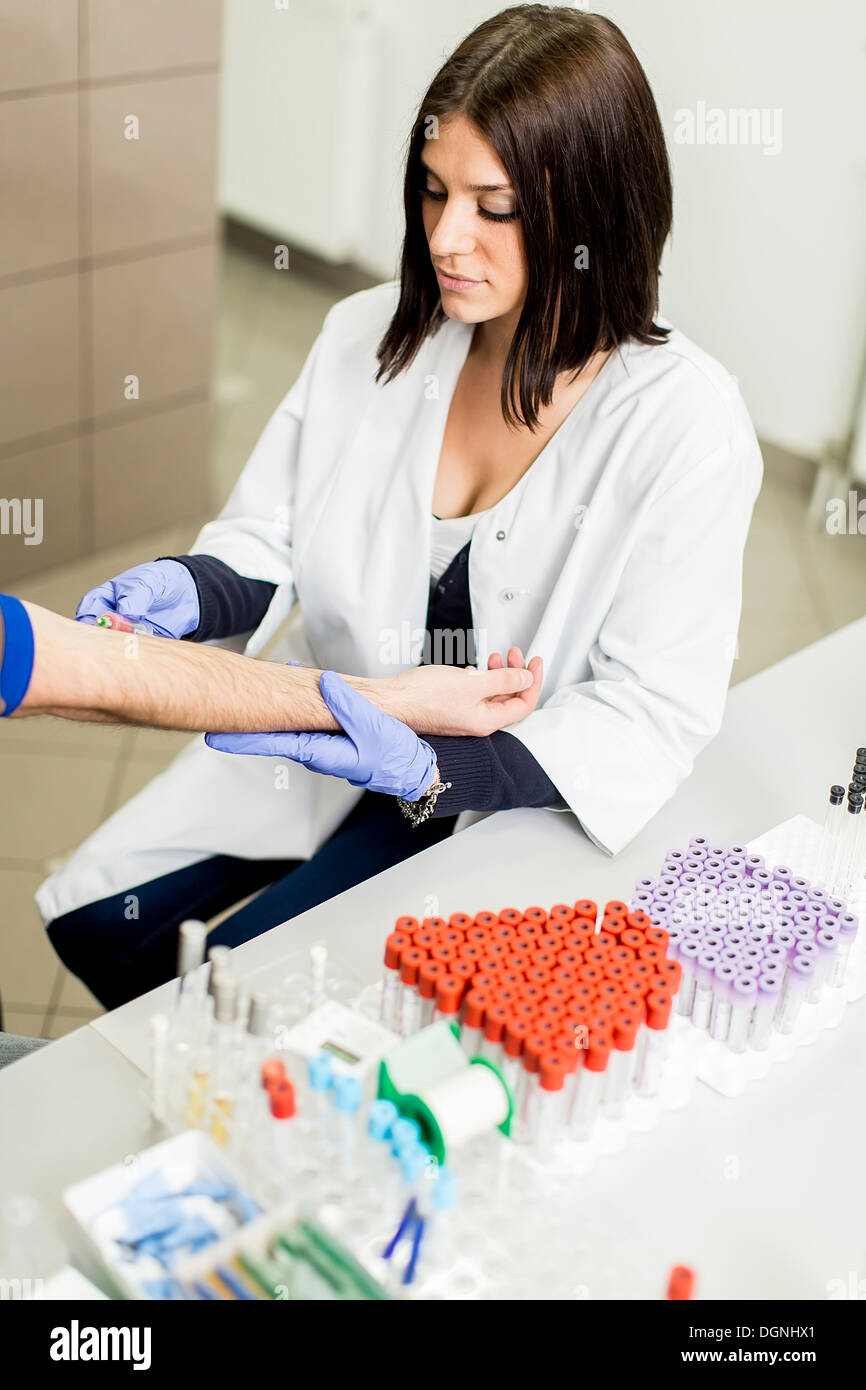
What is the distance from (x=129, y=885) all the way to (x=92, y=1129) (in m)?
0.59

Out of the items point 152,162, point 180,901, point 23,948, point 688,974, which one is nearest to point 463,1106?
point 688,974

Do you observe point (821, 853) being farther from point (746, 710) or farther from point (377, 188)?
point (377, 188)

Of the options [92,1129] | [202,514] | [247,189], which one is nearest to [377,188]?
[247,189]

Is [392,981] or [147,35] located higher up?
[147,35]

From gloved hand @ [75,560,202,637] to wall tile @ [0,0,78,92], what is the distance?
1.50 meters

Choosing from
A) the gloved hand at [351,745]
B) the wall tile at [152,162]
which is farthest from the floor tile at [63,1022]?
the wall tile at [152,162]

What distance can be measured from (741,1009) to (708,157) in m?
2.21

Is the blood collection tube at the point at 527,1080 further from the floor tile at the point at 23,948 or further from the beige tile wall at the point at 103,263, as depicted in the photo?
the beige tile wall at the point at 103,263

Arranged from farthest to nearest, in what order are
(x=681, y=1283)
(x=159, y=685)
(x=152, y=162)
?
(x=152, y=162)
(x=159, y=685)
(x=681, y=1283)

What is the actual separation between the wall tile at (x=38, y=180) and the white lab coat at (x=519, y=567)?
1.28m

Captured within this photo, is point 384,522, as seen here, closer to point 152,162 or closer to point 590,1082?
point 590,1082

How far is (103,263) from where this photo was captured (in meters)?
2.93

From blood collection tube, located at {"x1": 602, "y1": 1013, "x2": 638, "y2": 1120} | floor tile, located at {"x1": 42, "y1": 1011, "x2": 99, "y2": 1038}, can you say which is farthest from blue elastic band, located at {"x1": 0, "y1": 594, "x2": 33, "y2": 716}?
floor tile, located at {"x1": 42, "y1": 1011, "x2": 99, "y2": 1038}

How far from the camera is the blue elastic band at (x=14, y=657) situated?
1.13m
